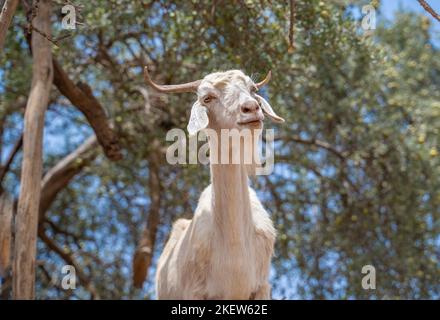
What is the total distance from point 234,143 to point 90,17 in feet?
11.5

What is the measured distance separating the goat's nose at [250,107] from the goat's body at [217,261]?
82 centimetres

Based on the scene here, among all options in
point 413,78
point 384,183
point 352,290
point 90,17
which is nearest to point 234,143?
point 90,17

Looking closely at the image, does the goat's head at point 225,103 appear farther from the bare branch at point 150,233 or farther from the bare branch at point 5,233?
the bare branch at point 150,233

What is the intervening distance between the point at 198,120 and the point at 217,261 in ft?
3.79

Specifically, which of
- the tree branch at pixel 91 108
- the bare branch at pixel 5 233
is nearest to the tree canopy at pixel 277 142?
the tree branch at pixel 91 108

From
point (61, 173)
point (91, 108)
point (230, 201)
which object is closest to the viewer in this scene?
point (230, 201)

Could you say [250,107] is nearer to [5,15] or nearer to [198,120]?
[198,120]

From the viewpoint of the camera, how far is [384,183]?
38.0 feet

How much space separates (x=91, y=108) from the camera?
9789 mm

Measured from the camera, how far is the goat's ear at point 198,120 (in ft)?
22.1

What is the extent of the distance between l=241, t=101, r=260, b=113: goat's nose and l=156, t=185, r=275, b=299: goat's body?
0.82 meters

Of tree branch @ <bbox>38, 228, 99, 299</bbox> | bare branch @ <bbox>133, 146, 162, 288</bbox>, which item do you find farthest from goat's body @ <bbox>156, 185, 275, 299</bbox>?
tree branch @ <bbox>38, 228, 99, 299</bbox>
